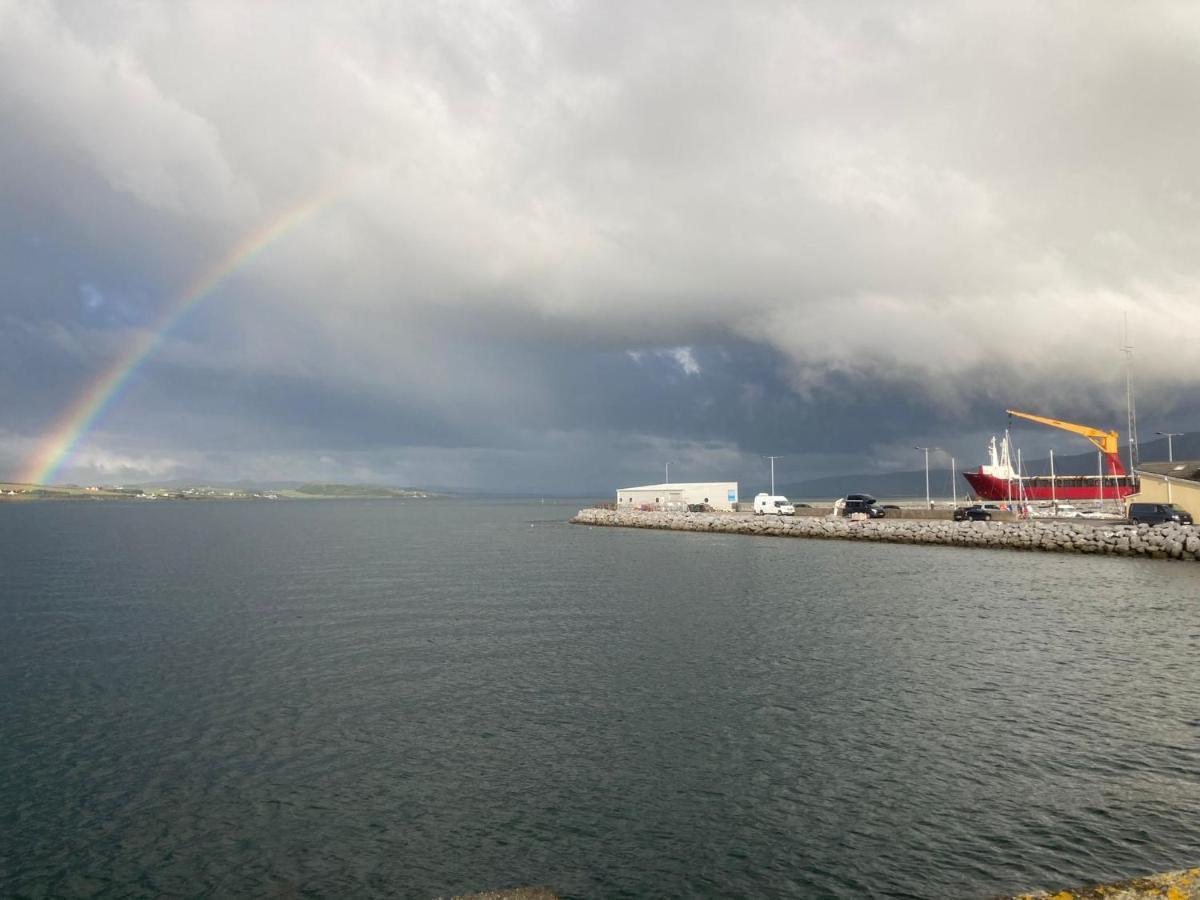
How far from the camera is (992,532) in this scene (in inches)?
3159

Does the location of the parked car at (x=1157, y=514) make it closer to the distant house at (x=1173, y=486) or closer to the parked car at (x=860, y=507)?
the distant house at (x=1173, y=486)

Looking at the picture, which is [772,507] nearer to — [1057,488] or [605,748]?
[1057,488]

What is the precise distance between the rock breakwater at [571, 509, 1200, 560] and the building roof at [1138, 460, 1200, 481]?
9.41m

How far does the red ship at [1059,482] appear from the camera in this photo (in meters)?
151

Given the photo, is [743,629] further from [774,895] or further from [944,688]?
[774,895]

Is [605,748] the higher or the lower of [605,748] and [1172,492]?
the lower

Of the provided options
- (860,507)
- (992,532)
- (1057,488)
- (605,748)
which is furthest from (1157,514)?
(1057,488)

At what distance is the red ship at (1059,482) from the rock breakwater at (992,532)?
67.3 metres

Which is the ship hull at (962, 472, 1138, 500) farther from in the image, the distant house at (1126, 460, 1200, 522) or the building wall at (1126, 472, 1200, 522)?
the building wall at (1126, 472, 1200, 522)

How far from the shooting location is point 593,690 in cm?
2447

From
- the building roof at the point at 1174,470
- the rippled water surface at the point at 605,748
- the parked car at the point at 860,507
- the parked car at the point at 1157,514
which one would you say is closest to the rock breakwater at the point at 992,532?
the parked car at the point at 1157,514

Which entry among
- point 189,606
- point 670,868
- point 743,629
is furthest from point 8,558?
point 670,868

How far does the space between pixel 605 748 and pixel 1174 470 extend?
328 ft

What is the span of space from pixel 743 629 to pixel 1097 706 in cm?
1600
